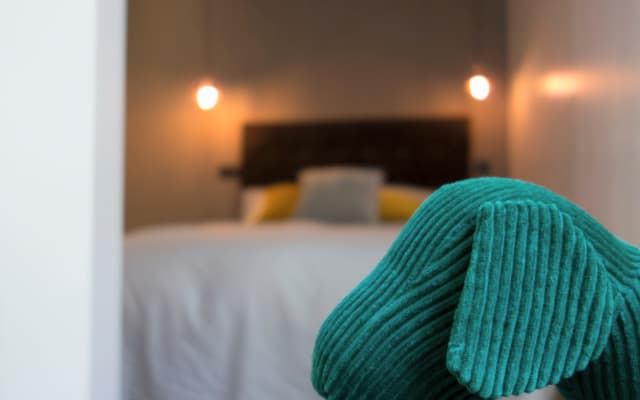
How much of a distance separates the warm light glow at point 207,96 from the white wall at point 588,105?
1.81 metres

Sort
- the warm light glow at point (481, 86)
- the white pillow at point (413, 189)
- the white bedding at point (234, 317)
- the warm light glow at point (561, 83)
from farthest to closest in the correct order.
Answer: the white pillow at point (413, 189), the warm light glow at point (481, 86), the warm light glow at point (561, 83), the white bedding at point (234, 317)

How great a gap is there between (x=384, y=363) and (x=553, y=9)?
56.1 inches

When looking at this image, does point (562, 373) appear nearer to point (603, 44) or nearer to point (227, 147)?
point (603, 44)

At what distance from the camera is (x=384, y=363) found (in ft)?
2.35

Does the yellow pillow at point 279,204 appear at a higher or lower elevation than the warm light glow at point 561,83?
lower

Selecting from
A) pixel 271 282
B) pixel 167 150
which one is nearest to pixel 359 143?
pixel 167 150

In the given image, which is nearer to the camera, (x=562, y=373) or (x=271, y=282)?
(x=562, y=373)

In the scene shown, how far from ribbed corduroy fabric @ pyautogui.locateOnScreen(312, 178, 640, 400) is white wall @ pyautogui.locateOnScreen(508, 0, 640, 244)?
49cm

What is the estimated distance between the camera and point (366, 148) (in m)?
3.40

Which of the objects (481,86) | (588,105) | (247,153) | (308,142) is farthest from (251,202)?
(588,105)

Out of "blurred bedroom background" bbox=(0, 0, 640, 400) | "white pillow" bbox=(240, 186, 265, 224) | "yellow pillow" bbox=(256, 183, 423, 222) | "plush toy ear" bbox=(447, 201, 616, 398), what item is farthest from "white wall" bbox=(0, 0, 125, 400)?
"white pillow" bbox=(240, 186, 265, 224)

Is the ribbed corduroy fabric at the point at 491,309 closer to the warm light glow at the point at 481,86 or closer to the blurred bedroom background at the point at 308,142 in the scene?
the blurred bedroom background at the point at 308,142

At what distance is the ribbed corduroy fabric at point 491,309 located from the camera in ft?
2.13

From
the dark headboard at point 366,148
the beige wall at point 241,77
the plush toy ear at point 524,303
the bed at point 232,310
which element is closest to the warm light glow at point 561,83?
the bed at point 232,310
